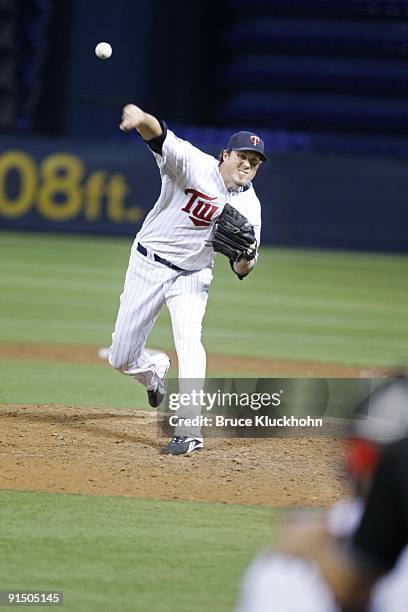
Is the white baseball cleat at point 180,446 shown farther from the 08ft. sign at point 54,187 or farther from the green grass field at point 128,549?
the 08ft. sign at point 54,187

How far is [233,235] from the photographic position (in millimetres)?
6578

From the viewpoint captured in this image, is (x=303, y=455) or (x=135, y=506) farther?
(x=303, y=455)

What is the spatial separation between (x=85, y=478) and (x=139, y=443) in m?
0.96

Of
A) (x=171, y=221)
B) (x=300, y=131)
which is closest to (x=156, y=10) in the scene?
(x=300, y=131)

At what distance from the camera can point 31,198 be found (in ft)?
69.3

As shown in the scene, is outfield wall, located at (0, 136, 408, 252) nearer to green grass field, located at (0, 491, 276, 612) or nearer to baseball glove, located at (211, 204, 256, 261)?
baseball glove, located at (211, 204, 256, 261)

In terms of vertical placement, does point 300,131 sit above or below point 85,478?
above

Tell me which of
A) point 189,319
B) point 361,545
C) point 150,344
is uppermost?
point 189,319

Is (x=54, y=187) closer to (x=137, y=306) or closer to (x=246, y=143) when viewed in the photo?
(x=137, y=306)

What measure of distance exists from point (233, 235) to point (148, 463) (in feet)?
4.52

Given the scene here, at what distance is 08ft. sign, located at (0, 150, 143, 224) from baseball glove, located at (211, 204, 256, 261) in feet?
47.8

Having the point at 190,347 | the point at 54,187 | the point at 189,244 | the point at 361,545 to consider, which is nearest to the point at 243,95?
the point at 54,187

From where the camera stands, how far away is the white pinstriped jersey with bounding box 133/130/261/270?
663 cm

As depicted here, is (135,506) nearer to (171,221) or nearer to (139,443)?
(139,443)
